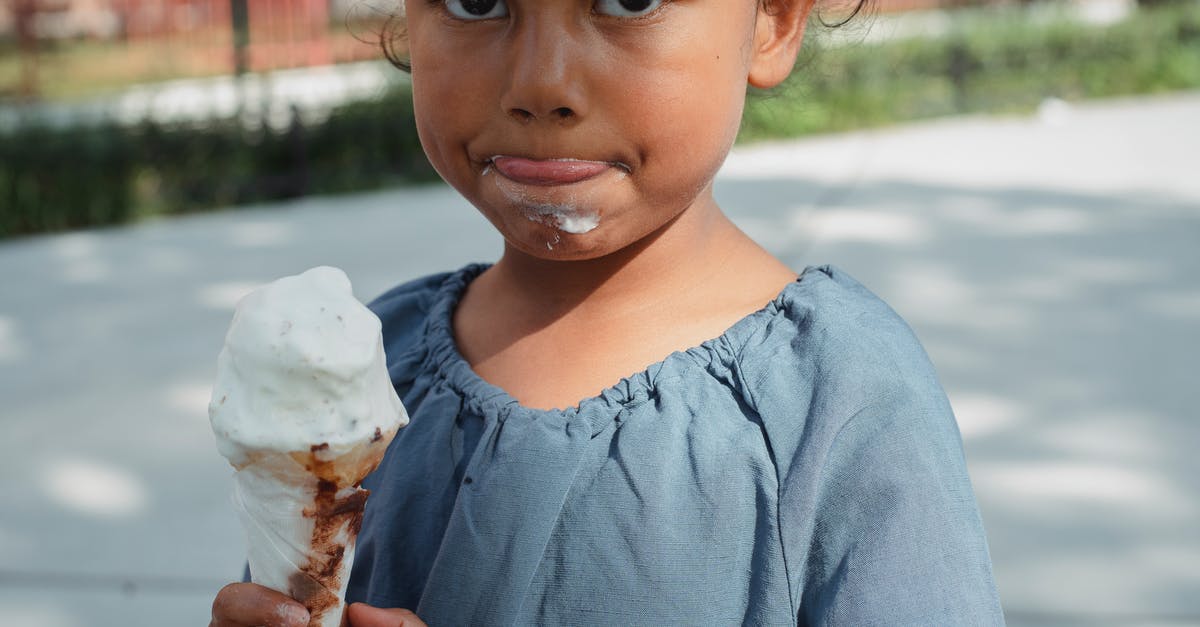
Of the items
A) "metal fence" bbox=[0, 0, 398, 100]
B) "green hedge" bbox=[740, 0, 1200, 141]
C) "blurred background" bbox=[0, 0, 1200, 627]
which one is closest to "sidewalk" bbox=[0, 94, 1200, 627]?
"blurred background" bbox=[0, 0, 1200, 627]

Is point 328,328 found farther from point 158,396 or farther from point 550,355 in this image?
point 158,396

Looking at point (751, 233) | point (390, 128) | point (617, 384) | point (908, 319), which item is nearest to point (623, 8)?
point (617, 384)

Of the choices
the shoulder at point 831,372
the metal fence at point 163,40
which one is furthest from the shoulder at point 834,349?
the metal fence at point 163,40

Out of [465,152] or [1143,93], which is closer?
[465,152]

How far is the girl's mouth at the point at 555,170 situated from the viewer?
133 centimetres

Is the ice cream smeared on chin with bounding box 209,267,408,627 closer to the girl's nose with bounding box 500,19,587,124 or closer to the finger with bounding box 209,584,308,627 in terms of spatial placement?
the finger with bounding box 209,584,308,627

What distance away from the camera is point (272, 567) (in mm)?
1307

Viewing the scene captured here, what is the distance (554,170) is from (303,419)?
34 centimetres

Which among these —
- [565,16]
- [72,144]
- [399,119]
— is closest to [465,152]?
[565,16]

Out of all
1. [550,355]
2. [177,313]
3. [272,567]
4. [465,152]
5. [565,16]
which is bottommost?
[177,313]

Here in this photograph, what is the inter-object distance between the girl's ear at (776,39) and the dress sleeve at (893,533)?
42 centimetres

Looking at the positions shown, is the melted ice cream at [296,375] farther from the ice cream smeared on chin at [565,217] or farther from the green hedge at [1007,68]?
the green hedge at [1007,68]

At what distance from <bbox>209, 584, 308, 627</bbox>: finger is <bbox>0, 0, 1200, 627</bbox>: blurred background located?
3.23 feet

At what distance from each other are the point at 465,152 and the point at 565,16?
187mm
